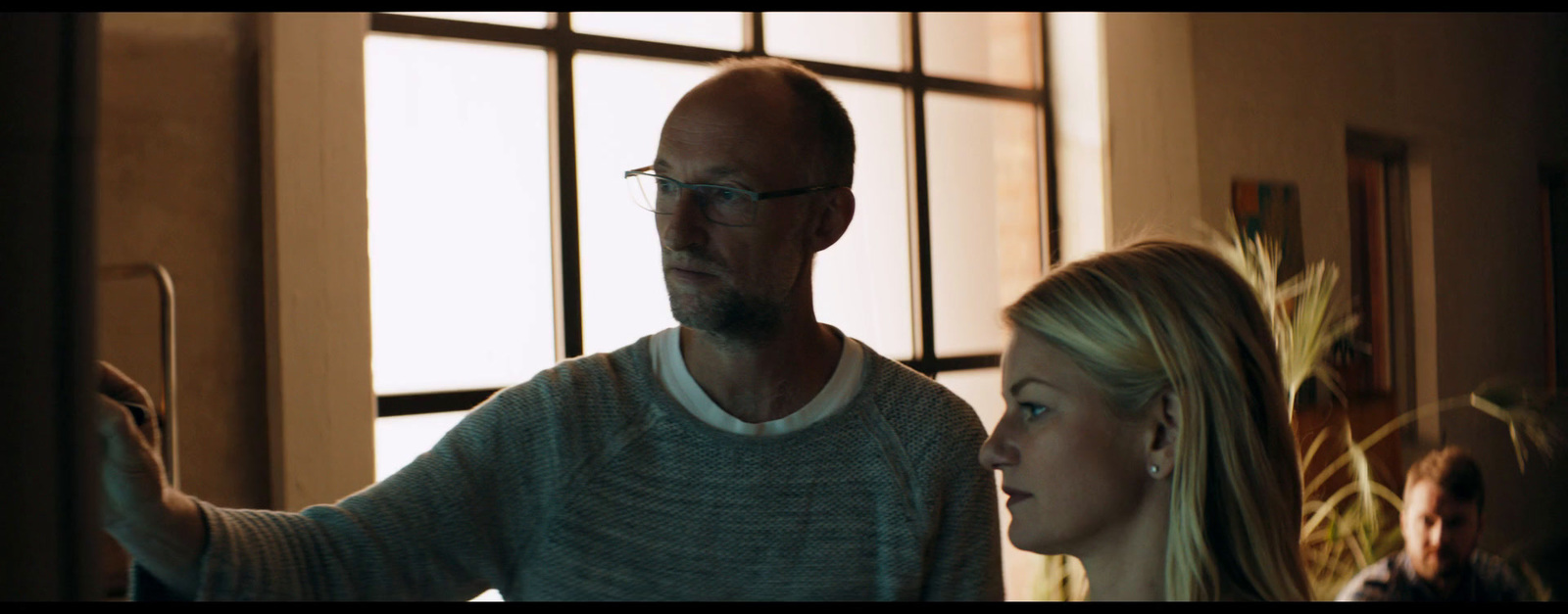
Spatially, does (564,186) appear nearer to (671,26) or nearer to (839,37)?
(671,26)

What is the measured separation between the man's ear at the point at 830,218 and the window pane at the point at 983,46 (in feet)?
7.15

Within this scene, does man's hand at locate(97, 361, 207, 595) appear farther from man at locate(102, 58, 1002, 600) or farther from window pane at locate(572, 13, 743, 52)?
window pane at locate(572, 13, 743, 52)

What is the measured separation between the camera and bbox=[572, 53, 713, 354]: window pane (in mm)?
2441

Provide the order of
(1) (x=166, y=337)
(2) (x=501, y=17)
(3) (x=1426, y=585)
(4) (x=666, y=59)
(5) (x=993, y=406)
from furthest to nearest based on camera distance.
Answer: (5) (x=993, y=406), (4) (x=666, y=59), (2) (x=501, y=17), (3) (x=1426, y=585), (1) (x=166, y=337)

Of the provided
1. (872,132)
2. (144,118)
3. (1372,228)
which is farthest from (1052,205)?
(144,118)

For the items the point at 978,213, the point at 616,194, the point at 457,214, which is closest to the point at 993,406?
the point at 978,213

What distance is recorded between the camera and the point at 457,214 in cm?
219

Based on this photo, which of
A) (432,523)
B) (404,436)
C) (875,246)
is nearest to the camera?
(432,523)

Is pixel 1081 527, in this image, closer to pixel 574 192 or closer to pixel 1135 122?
pixel 574 192

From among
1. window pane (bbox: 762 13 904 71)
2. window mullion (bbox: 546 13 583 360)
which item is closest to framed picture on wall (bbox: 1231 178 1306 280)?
window pane (bbox: 762 13 904 71)

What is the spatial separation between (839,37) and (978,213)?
77cm

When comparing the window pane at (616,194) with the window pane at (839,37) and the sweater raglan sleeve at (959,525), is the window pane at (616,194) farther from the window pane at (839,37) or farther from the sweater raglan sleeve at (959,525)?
the sweater raglan sleeve at (959,525)

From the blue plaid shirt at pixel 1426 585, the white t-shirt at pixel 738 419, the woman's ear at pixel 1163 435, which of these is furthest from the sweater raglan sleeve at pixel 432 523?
the blue plaid shirt at pixel 1426 585

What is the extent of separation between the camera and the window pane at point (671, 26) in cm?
245
